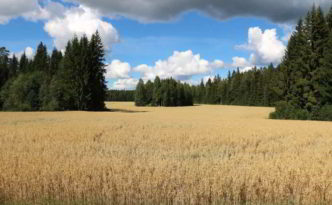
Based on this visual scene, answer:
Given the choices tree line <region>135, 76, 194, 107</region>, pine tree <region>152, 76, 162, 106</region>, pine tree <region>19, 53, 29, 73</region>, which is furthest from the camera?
tree line <region>135, 76, 194, 107</region>

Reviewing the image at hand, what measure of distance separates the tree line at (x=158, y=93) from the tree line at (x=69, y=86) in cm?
5314

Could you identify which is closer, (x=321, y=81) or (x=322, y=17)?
(x=321, y=81)

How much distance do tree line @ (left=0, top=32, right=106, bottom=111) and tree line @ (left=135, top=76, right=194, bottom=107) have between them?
174 feet

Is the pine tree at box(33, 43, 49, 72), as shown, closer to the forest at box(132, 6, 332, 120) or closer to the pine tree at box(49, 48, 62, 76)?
the pine tree at box(49, 48, 62, 76)

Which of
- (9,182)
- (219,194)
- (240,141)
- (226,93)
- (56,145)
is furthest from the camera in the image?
(226,93)

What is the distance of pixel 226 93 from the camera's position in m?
135

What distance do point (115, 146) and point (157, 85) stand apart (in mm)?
105729

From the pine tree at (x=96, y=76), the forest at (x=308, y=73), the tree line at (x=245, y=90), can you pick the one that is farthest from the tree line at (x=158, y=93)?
the forest at (x=308, y=73)

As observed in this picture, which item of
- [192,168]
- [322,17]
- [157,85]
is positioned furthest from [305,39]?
[157,85]

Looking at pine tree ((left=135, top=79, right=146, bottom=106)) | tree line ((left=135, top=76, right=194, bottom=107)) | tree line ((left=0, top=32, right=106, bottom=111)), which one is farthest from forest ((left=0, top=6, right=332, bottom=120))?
pine tree ((left=135, top=79, right=146, bottom=106))

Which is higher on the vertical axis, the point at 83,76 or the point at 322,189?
the point at 83,76

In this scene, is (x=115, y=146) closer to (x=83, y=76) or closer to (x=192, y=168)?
(x=192, y=168)

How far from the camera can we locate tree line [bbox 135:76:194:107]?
11831 cm

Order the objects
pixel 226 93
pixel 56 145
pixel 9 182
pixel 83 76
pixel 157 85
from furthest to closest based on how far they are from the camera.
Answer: pixel 226 93 < pixel 157 85 < pixel 83 76 < pixel 56 145 < pixel 9 182
